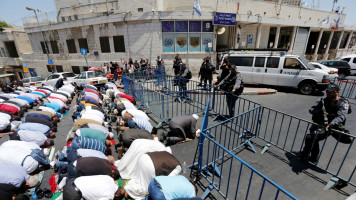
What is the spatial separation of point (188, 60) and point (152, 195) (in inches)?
557

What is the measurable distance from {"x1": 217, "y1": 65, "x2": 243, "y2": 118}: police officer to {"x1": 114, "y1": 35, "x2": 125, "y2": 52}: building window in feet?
44.5

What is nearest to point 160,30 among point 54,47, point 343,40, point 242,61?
point 242,61

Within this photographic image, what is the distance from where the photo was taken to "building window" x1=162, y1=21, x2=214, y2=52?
14.8m

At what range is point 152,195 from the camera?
8.09 ft

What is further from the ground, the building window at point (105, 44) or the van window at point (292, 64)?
the building window at point (105, 44)

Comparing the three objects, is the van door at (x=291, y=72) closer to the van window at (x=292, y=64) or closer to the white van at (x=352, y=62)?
the van window at (x=292, y=64)

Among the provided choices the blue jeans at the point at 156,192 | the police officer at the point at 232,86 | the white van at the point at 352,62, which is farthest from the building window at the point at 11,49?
the white van at the point at 352,62

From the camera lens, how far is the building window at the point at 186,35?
14766mm

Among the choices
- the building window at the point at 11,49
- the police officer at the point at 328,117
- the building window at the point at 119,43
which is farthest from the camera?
the building window at the point at 11,49

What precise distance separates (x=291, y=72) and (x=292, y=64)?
438 mm

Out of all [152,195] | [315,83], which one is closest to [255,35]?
[315,83]

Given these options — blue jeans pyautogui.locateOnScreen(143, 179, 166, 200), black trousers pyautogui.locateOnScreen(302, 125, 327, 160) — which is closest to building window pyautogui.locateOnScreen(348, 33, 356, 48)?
black trousers pyautogui.locateOnScreen(302, 125, 327, 160)

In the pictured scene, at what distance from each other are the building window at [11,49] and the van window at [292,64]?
37883 mm

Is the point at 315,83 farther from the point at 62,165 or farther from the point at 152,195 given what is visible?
the point at 62,165
